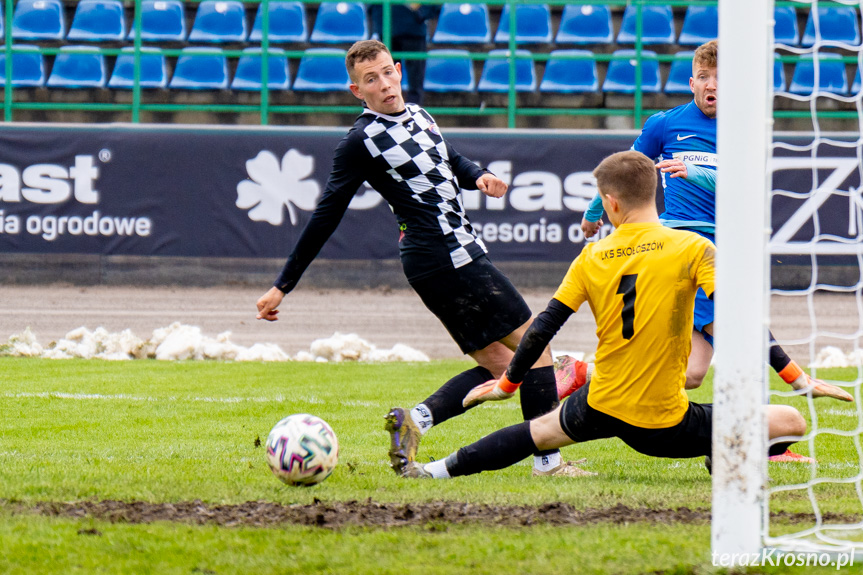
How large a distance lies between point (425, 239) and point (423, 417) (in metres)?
0.84

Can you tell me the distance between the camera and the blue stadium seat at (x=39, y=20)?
1570 cm

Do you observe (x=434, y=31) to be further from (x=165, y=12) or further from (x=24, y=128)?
(x=24, y=128)

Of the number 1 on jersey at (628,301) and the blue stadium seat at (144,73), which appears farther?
the blue stadium seat at (144,73)

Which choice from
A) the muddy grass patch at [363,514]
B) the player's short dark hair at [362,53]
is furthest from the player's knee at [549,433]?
the player's short dark hair at [362,53]

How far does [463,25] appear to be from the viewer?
51.9 ft

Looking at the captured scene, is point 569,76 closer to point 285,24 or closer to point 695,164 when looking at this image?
point 285,24

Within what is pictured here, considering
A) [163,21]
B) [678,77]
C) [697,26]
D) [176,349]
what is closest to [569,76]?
[678,77]

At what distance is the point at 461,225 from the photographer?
4.51 meters

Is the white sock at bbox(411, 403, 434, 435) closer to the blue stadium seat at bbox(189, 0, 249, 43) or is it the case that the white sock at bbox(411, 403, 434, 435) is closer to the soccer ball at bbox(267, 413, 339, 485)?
the soccer ball at bbox(267, 413, 339, 485)

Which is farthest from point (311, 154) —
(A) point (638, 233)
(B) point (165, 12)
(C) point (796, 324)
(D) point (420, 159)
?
(A) point (638, 233)

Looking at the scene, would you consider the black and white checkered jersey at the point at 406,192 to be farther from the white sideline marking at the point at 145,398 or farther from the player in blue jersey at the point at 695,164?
the white sideline marking at the point at 145,398

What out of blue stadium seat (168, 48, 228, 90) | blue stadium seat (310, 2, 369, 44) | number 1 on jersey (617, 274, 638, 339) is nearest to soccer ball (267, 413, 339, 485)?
number 1 on jersey (617, 274, 638, 339)

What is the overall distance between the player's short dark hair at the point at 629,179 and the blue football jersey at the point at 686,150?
142 cm

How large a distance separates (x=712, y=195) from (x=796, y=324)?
7282mm
